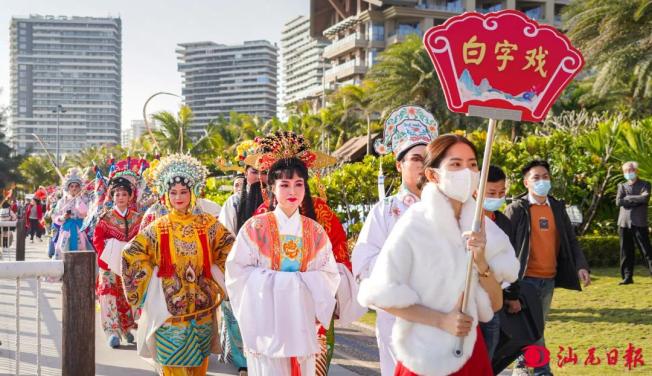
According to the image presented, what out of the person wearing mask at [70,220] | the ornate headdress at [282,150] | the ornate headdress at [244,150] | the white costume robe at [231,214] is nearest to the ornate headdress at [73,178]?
the person wearing mask at [70,220]

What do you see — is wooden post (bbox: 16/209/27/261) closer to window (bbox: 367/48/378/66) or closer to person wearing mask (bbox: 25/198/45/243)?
person wearing mask (bbox: 25/198/45/243)

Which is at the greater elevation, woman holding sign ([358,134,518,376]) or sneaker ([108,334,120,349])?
woman holding sign ([358,134,518,376])

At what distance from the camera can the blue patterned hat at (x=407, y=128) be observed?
5.45 metres

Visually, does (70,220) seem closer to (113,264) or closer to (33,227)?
(113,264)

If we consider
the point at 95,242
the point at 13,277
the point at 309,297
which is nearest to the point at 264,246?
the point at 309,297

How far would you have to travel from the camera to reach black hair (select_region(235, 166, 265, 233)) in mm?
6848

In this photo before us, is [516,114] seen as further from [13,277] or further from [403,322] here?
[13,277]

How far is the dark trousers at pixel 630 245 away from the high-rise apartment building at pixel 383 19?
48688mm

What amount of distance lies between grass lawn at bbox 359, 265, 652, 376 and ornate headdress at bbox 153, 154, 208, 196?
3.40 m

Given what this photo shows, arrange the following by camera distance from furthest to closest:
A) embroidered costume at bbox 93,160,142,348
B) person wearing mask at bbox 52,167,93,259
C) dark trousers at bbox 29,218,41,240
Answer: dark trousers at bbox 29,218,41,240, person wearing mask at bbox 52,167,93,259, embroidered costume at bbox 93,160,142,348

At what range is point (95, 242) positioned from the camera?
7.98 meters

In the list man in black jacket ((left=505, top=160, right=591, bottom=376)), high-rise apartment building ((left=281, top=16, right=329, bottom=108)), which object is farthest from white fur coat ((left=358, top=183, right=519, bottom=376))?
high-rise apartment building ((left=281, top=16, right=329, bottom=108))

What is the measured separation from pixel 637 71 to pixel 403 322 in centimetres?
1992

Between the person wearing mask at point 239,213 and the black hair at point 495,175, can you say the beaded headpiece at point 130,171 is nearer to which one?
the person wearing mask at point 239,213
